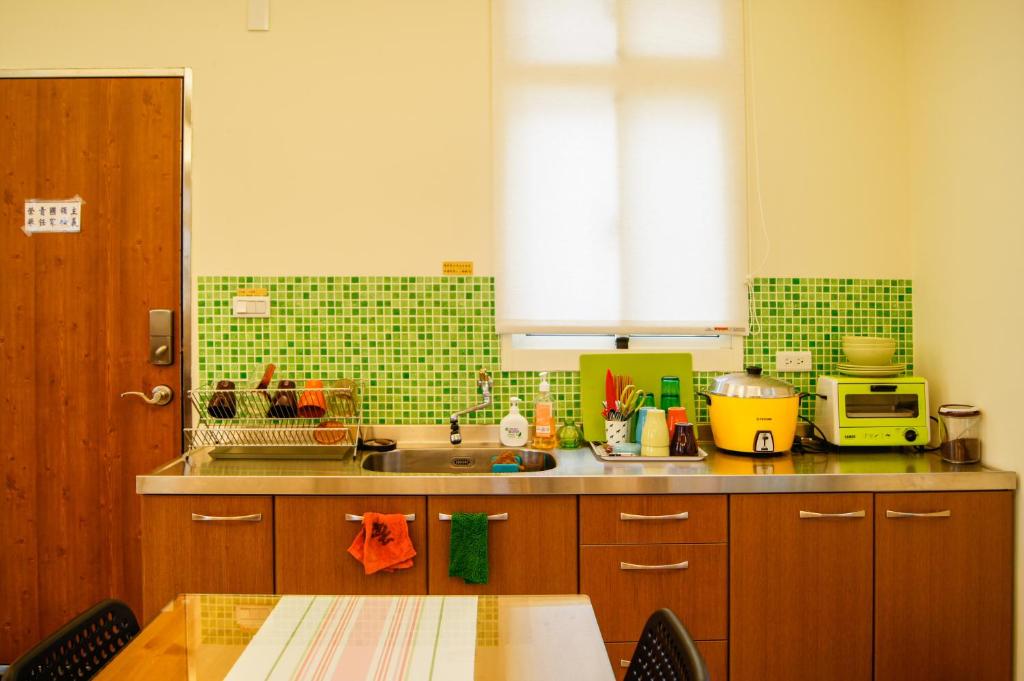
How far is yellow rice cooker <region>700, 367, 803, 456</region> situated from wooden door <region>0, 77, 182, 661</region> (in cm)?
207

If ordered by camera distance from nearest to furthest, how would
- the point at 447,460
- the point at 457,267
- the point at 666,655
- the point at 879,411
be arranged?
the point at 666,655, the point at 879,411, the point at 447,460, the point at 457,267

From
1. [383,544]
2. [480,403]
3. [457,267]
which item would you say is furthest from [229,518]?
[457,267]

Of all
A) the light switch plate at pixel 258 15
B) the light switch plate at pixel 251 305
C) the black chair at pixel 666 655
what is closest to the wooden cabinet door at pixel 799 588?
the black chair at pixel 666 655

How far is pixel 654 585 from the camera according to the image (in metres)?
1.89

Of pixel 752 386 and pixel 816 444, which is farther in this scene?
pixel 816 444

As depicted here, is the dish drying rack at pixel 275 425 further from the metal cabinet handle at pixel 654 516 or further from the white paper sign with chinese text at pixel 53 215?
the metal cabinet handle at pixel 654 516

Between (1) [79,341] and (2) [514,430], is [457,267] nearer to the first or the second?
(2) [514,430]

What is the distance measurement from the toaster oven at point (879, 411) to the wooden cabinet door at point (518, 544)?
1.08 meters

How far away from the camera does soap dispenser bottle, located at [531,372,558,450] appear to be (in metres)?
2.33

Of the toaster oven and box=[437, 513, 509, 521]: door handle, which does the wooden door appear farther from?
the toaster oven

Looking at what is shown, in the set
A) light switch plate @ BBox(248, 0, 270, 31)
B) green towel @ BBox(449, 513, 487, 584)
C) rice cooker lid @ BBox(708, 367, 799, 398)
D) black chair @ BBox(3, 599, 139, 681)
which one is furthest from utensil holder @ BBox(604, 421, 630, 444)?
light switch plate @ BBox(248, 0, 270, 31)

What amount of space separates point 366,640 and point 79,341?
2.02 metres

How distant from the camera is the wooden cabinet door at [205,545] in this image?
1.90 metres

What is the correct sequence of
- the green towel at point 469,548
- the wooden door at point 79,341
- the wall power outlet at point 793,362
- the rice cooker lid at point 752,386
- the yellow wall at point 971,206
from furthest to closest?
the wall power outlet at point 793,362
the wooden door at point 79,341
the rice cooker lid at point 752,386
the yellow wall at point 971,206
the green towel at point 469,548
